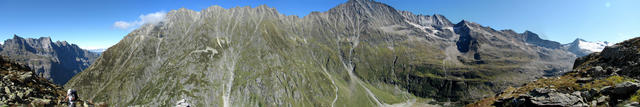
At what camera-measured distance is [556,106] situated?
47.0ft

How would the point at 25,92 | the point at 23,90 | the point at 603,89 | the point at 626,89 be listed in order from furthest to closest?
the point at 23,90, the point at 25,92, the point at 603,89, the point at 626,89

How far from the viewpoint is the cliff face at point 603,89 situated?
1377cm

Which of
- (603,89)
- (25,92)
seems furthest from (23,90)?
(603,89)

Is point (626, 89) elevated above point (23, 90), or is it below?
below

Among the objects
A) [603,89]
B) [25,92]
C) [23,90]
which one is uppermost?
[23,90]

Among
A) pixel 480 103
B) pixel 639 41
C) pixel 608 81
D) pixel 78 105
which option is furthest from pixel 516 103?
pixel 78 105

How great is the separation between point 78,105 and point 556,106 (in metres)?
32.3

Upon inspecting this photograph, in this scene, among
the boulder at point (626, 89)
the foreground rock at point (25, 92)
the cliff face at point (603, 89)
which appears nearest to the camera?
the boulder at point (626, 89)

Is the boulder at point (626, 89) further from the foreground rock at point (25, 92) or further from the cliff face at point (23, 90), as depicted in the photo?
the cliff face at point (23, 90)

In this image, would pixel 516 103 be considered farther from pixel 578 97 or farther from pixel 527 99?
pixel 578 97

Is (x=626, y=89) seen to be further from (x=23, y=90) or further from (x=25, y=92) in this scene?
(x=23, y=90)

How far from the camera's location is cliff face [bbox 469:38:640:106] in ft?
45.2

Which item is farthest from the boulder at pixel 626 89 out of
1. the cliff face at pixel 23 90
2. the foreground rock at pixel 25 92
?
the cliff face at pixel 23 90

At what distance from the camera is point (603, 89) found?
14.8m
